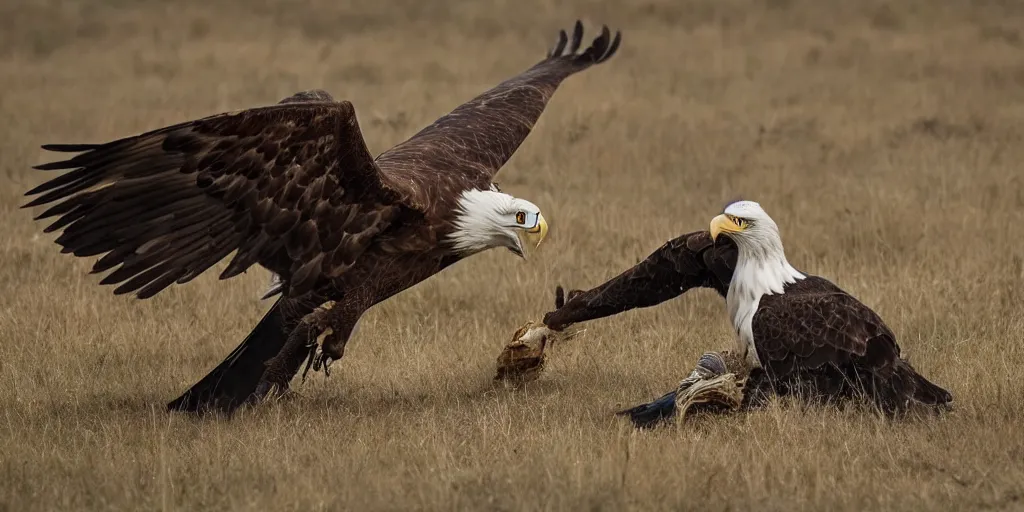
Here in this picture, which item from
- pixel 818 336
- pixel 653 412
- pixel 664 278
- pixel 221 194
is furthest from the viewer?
pixel 664 278

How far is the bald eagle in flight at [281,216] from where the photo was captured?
6297 millimetres

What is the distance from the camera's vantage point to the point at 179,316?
9086mm

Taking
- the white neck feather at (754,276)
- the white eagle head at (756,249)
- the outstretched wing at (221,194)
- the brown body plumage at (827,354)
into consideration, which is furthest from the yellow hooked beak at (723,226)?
the outstretched wing at (221,194)

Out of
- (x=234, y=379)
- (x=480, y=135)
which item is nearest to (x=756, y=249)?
(x=480, y=135)

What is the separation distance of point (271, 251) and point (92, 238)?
2.75 ft

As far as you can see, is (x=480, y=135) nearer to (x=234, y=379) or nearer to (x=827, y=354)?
(x=234, y=379)

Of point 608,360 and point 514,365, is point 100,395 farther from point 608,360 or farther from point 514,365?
point 608,360

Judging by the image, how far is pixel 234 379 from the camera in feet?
23.7

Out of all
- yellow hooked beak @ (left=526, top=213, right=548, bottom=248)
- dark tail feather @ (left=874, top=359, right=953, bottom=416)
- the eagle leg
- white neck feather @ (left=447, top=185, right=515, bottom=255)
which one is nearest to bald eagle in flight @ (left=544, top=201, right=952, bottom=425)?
dark tail feather @ (left=874, top=359, right=953, bottom=416)

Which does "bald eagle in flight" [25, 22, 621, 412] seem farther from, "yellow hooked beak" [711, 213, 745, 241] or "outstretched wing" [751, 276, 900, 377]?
"outstretched wing" [751, 276, 900, 377]

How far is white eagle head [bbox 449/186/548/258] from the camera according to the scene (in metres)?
7.20

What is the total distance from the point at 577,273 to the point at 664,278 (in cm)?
254

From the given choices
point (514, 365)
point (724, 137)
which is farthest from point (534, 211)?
point (724, 137)

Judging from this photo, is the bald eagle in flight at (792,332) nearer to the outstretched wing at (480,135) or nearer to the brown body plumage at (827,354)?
the brown body plumage at (827,354)
